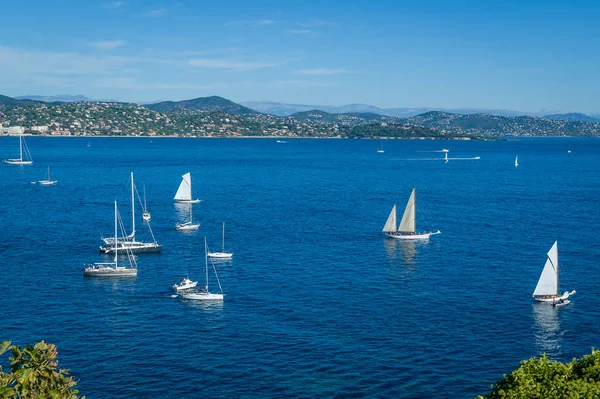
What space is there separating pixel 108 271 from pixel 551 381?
57.1 metres

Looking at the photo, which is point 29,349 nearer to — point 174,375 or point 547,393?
point 547,393

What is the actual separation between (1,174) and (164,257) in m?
131

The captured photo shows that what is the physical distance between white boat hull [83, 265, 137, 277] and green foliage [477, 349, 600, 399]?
180 feet

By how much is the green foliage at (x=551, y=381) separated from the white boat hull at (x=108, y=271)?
180 ft

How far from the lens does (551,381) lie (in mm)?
28422

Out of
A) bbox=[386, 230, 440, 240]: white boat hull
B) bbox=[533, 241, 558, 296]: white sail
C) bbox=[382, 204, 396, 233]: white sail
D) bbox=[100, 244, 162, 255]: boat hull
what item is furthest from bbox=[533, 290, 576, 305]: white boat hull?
bbox=[100, 244, 162, 255]: boat hull

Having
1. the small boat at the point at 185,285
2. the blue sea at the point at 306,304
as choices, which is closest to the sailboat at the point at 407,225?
the blue sea at the point at 306,304

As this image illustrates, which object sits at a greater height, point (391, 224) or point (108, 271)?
point (391, 224)

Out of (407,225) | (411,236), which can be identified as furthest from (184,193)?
(411,236)

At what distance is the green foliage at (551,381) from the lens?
27375 millimetres

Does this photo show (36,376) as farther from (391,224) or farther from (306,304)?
(391,224)

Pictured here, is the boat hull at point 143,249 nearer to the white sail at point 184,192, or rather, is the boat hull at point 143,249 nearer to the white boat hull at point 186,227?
the white boat hull at point 186,227

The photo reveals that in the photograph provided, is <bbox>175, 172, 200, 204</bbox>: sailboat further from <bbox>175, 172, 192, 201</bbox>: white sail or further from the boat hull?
the boat hull

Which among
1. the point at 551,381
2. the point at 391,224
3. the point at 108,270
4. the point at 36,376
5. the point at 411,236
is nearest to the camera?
the point at 36,376
